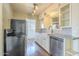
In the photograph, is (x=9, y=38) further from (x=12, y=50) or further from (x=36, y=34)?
(x=36, y=34)

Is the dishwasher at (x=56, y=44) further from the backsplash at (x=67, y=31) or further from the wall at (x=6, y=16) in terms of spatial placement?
the wall at (x=6, y=16)

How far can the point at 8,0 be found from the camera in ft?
3.90

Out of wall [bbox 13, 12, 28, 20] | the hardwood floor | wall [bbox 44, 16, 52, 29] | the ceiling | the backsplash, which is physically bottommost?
the hardwood floor

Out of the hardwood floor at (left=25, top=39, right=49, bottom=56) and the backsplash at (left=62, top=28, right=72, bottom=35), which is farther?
the backsplash at (left=62, top=28, right=72, bottom=35)

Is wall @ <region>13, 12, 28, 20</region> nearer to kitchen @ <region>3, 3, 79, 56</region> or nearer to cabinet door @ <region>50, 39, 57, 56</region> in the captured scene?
kitchen @ <region>3, 3, 79, 56</region>

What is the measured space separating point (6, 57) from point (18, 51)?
0.15 meters

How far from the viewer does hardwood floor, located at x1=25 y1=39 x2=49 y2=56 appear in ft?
4.18

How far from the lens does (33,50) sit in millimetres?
1332

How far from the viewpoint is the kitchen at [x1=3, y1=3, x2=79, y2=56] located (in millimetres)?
1298

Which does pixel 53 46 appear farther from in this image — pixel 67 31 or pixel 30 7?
pixel 30 7

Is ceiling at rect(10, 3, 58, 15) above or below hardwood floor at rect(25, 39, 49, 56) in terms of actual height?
above

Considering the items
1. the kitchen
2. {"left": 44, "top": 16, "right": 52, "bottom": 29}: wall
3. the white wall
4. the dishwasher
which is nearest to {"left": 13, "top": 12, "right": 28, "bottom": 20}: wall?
Result: the kitchen

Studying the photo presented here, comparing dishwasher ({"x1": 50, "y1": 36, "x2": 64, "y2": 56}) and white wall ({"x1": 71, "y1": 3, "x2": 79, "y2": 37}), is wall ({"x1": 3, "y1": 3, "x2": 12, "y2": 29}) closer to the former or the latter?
dishwasher ({"x1": 50, "y1": 36, "x2": 64, "y2": 56})

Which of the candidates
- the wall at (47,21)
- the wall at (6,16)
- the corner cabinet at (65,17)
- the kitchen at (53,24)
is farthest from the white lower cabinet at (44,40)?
the wall at (6,16)
